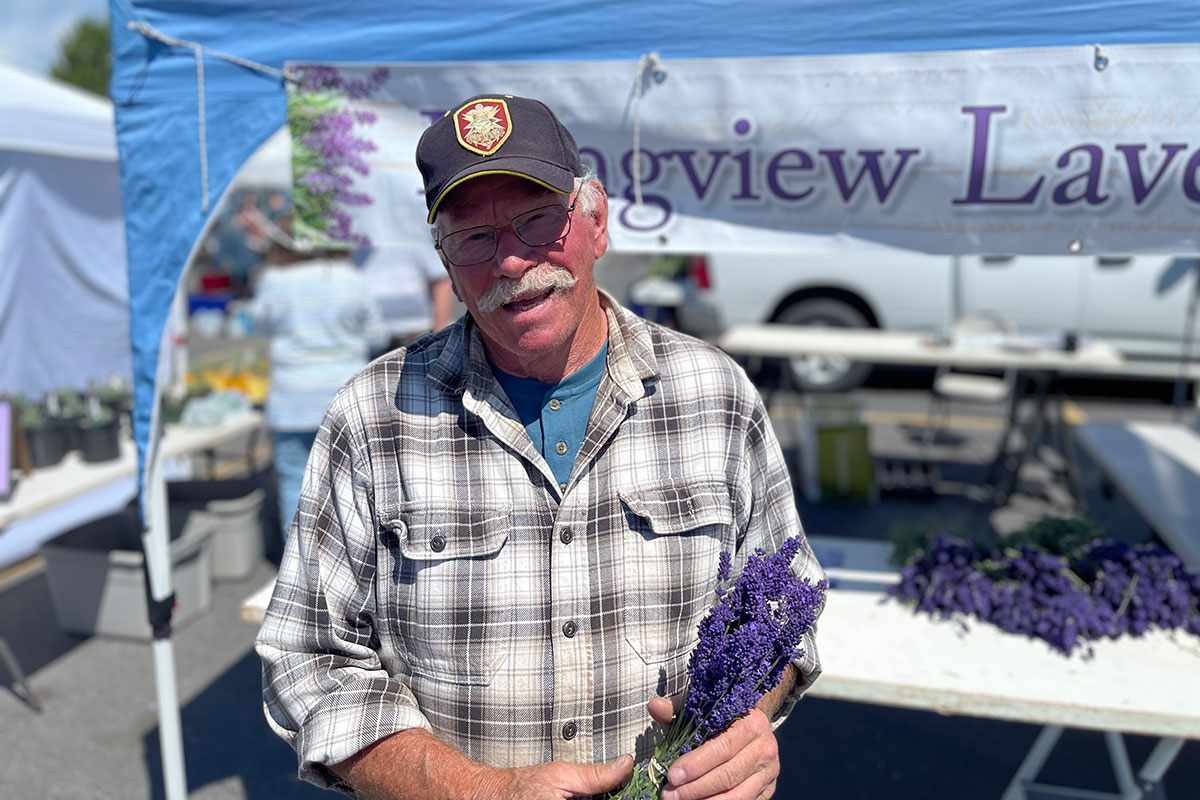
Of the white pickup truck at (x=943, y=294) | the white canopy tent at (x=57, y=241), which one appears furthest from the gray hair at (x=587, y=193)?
the white pickup truck at (x=943, y=294)

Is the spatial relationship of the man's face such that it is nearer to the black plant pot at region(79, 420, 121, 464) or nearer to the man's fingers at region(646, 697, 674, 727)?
the man's fingers at region(646, 697, 674, 727)

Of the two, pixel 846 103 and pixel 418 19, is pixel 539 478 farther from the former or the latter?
pixel 418 19

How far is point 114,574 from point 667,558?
340 cm

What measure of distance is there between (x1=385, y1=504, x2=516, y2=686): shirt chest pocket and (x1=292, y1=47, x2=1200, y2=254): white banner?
121 cm

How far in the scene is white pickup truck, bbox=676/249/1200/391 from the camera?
717cm

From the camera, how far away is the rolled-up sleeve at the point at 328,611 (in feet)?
4.40

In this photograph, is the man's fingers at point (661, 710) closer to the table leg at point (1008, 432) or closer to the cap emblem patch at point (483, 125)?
the cap emblem patch at point (483, 125)

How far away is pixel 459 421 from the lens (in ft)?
4.68

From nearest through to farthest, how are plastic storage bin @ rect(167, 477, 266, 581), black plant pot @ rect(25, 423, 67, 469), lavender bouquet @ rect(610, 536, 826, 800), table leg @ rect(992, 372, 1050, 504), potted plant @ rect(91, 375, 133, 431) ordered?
1. lavender bouquet @ rect(610, 536, 826, 800)
2. black plant pot @ rect(25, 423, 67, 469)
3. potted plant @ rect(91, 375, 133, 431)
4. plastic storage bin @ rect(167, 477, 266, 581)
5. table leg @ rect(992, 372, 1050, 504)

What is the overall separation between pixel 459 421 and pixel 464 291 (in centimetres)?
22

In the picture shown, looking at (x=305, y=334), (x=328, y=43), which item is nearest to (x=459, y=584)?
(x=328, y=43)

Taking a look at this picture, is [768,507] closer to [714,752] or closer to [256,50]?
[714,752]

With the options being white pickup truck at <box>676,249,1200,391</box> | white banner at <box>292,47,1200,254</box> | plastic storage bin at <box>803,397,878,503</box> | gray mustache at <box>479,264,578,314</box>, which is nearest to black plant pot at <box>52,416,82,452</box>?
white banner at <box>292,47,1200,254</box>

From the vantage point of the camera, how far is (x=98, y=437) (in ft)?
13.0
